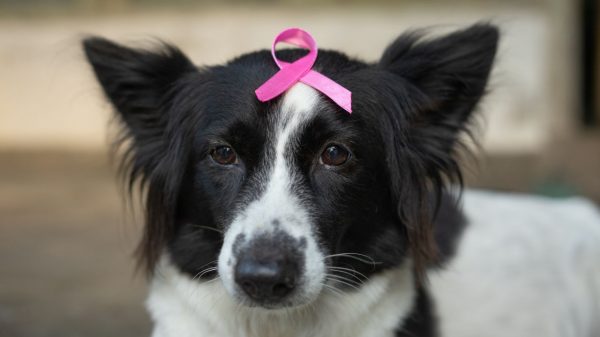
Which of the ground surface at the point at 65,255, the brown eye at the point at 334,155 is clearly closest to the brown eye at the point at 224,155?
the brown eye at the point at 334,155

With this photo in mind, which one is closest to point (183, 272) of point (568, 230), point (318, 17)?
point (568, 230)

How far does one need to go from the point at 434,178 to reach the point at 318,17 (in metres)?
6.27

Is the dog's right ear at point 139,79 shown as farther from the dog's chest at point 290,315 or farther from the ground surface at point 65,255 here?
the ground surface at point 65,255

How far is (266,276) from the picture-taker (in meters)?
2.74

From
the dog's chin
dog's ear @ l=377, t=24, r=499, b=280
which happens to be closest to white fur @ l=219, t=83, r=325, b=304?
the dog's chin

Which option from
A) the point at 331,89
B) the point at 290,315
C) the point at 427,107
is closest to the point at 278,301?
the point at 290,315

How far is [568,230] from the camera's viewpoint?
4676mm

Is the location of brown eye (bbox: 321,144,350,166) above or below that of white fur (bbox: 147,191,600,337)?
above

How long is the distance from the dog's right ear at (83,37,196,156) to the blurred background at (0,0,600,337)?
3.03 metres

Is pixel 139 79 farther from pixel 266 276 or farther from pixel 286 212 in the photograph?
pixel 266 276

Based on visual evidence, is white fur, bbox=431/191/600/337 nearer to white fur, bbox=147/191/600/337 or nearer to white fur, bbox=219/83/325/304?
white fur, bbox=147/191/600/337

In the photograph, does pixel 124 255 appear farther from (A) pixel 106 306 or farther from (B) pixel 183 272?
(B) pixel 183 272

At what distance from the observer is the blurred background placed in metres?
7.57

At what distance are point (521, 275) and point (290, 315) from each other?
1.61m
